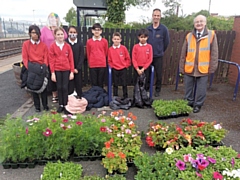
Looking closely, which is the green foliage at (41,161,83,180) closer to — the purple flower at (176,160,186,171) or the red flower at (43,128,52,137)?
the red flower at (43,128,52,137)

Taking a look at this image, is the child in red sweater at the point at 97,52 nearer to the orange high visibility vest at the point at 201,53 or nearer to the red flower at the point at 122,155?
the orange high visibility vest at the point at 201,53

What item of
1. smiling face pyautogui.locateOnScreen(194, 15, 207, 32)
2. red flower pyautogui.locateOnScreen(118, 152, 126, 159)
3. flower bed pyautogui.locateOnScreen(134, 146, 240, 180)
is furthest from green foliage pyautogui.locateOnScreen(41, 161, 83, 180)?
smiling face pyautogui.locateOnScreen(194, 15, 207, 32)

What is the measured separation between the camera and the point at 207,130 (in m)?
3.06

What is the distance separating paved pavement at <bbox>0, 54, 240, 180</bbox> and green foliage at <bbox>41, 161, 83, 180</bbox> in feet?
0.97

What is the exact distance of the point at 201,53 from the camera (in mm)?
3998

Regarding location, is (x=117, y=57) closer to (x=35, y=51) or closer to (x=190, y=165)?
(x=35, y=51)

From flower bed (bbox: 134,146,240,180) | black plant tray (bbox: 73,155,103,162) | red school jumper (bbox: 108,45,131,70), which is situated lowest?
black plant tray (bbox: 73,155,103,162)

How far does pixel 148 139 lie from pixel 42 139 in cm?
146

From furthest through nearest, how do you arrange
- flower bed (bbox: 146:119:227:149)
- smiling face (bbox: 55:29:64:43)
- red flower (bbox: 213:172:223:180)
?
smiling face (bbox: 55:29:64:43), flower bed (bbox: 146:119:227:149), red flower (bbox: 213:172:223:180)

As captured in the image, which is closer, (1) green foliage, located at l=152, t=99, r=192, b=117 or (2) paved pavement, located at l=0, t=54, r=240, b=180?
(2) paved pavement, located at l=0, t=54, r=240, b=180

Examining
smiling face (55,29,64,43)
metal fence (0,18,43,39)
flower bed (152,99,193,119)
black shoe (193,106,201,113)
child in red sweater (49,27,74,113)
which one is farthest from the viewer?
metal fence (0,18,43,39)

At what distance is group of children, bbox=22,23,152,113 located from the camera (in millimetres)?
3854

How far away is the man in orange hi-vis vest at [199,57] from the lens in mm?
3926

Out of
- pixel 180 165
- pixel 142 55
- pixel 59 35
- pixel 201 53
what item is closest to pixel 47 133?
pixel 180 165
